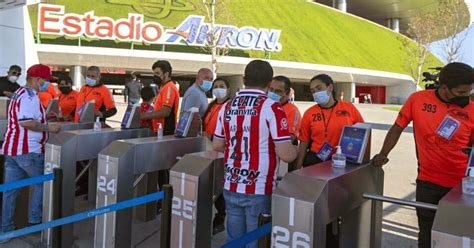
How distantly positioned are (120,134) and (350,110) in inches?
84.1

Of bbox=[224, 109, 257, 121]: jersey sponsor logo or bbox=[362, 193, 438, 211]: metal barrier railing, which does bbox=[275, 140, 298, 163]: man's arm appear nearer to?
bbox=[224, 109, 257, 121]: jersey sponsor logo

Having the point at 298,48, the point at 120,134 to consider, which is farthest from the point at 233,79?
the point at 120,134

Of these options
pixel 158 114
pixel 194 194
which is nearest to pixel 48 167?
pixel 158 114

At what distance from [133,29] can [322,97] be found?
94.4 feet

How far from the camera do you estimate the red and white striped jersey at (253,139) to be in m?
2.35

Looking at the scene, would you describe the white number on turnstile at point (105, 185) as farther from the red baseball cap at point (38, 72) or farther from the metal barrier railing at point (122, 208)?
the red baseball cap at point (38, 72)

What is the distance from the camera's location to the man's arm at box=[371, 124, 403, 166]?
2.86m

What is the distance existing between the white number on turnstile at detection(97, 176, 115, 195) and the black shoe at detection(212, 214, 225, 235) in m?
1.26

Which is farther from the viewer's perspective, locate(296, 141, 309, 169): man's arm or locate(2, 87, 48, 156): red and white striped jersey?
locate(2, 87, 48, 156): red and white striped jersey

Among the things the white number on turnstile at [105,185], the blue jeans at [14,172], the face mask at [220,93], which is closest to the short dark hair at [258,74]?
the white number on turnstile at [105,185]

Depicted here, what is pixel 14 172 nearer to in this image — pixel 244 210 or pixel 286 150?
pixel 244 210

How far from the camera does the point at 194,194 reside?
9.23 ft

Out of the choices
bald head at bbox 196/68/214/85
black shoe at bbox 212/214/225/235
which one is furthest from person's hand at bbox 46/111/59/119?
black shoe at bbox 212/214/225/235

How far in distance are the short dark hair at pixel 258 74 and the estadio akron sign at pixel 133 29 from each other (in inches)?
985
